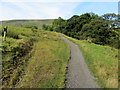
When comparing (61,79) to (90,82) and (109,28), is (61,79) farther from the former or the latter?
(109,28)

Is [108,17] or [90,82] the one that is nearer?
[90,82]

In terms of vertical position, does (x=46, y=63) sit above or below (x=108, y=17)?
below

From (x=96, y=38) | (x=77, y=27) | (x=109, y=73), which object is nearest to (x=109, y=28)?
(x=96, y=38)

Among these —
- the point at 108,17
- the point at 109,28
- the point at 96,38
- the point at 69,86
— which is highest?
the point at 108,17

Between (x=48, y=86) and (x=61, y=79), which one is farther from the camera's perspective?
(x=61, y=79)

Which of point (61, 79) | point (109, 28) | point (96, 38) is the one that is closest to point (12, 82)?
point (61, 79)

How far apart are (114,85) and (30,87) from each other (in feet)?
16.6

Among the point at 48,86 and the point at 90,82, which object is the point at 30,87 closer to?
the point at 48,86

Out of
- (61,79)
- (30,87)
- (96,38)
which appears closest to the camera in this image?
(30,87)

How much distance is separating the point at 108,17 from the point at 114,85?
3452cm

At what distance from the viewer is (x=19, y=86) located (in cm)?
721

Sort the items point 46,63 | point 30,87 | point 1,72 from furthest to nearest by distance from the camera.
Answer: point 46,63 < point 1,72 < point 30,87

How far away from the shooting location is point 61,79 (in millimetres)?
8125

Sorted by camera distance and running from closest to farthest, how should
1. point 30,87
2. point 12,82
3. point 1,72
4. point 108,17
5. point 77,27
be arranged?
1. point 30,87
2. point 12,82
3. point 1,72
4. point 108,17
5. point 77,27
